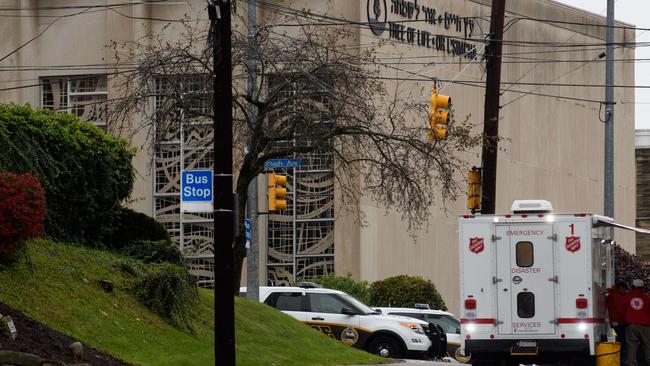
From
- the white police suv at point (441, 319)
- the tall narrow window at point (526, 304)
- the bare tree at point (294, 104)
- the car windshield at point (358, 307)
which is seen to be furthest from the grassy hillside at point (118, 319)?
the white police suv at point (441, 319)

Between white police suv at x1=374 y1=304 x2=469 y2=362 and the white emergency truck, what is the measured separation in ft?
34.7

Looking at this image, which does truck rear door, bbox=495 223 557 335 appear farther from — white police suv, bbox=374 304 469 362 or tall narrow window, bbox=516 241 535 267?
white police suv, bbox=374 304 469 362

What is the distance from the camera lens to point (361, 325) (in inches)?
1188

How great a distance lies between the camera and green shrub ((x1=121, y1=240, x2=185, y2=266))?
2592cm

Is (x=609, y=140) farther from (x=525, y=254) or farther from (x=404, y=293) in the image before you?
(x=525, y=254)

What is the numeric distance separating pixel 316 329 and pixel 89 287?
8.78 m

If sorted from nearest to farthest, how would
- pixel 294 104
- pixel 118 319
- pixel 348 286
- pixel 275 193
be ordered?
pixel 118 319 → pixel 294 104 → pixel 275 193 → pixel 348 286

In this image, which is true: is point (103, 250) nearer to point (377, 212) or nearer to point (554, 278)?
point (554, 278)

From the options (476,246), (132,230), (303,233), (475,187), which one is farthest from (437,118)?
(303,233)

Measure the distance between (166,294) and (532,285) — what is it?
6268mm

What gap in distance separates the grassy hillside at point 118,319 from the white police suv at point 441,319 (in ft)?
22.4

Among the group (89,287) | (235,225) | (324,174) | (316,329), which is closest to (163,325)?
(89,287)

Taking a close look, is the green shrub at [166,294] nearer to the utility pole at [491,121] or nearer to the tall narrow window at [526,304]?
the tall narrow window at [526,304]

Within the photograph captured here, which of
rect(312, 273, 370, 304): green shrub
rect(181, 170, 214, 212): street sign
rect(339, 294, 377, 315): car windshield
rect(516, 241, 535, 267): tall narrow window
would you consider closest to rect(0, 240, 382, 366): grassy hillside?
rect(181, 170, 214, 212): street sign
